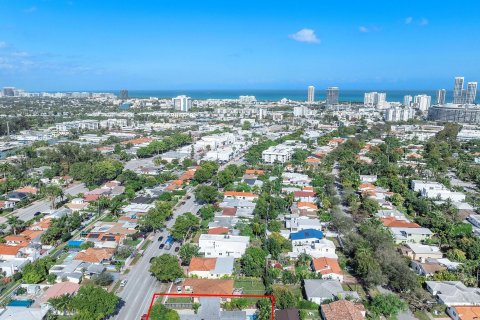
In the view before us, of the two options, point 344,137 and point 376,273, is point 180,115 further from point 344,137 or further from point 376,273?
point 376,273

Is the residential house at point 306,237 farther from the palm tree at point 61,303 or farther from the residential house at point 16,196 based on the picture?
the residential house at point 16,196

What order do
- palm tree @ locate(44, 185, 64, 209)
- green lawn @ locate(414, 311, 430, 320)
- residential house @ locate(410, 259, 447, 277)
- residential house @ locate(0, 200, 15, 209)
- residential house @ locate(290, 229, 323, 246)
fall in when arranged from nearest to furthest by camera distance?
green lawn @ locate(414, 311, 430, 320)
residential house @ locate(410, 259, 447, 277)
residential house @ locate(290, 229, 323, 246)
palm tree @ locate(44, 185, 64, 209)
residential house @ locate(0, 200, 15, 209)

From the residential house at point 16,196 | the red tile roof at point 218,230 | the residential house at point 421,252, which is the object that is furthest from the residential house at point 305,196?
the residential house at point 16,196

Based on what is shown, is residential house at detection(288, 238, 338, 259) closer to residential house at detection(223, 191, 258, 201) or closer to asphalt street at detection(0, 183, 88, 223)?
residential house at detection(223, 191, 258, 201)

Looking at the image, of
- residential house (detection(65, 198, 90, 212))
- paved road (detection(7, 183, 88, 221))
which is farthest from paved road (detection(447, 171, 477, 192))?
paved road (detection(7, 183, 88, 221))

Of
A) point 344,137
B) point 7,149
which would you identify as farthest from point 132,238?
point 344,137

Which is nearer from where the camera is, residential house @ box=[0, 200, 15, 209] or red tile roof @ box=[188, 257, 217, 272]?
red tile roof @ box=[188, 257, 217, 272]
